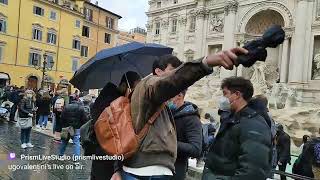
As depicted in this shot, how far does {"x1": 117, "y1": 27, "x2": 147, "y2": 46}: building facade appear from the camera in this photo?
208 feet

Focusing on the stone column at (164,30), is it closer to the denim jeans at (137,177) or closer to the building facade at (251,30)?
the building facade at (251,30)

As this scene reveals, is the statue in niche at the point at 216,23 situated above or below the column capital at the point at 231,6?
below

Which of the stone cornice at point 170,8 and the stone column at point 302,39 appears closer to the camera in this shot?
the stone column at point 302,39

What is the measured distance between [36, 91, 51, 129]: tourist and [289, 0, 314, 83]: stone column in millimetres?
15852

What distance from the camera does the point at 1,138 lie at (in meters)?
12.8

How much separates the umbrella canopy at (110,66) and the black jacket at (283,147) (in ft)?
21.1

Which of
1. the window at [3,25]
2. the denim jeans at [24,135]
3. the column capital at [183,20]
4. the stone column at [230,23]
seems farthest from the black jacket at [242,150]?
the window at [3,25]

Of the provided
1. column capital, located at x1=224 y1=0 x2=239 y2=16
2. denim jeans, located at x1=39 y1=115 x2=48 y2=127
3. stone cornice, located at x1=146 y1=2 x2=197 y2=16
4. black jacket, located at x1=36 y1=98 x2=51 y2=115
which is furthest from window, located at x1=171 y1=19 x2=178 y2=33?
black jacket, located at x1=36 y1=98 x2=51 y2=115

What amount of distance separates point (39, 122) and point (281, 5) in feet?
58.2

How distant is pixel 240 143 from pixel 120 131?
93 centimetres

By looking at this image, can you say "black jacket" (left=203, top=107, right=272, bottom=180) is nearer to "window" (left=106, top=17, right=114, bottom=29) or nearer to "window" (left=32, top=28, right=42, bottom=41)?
"window" (left=32, top=28, right=42, bottom=41)

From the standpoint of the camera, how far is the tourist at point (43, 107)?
15.8 meters

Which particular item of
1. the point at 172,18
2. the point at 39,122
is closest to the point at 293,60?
the point at 172,18

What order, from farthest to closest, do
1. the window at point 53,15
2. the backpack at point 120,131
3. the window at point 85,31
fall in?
the window at point 85,31, the window at point 53,15, the backpack at point 120,131
